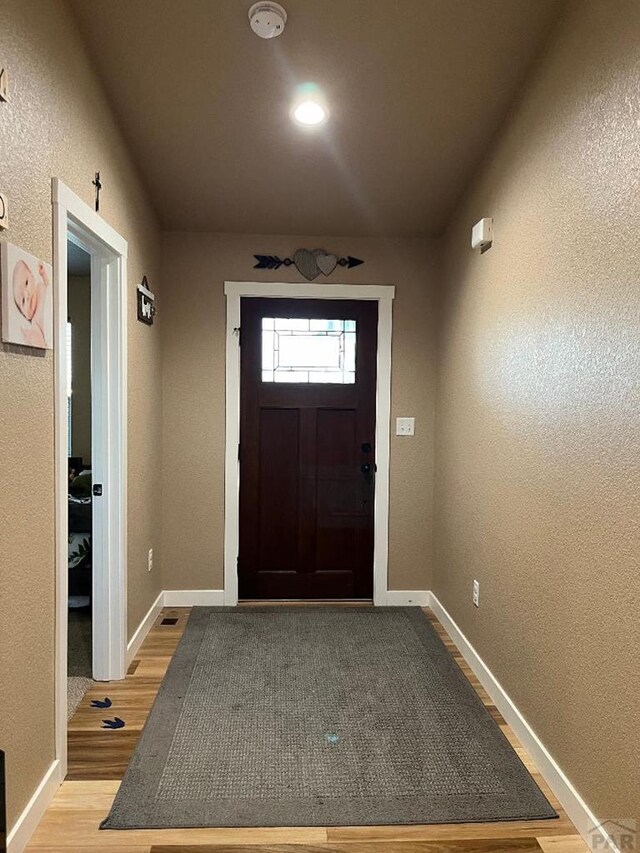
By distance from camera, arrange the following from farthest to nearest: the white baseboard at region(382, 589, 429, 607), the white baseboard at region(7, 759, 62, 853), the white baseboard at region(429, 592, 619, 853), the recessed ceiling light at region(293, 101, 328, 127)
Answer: the white baseboard at region(382, 589, 429, 607), the recessed ceiling light at region(293, 101, 328, 127), the white baseboard at region(429, 592, 619, 853), the white baseboard at region(7, 759, 62, 853)

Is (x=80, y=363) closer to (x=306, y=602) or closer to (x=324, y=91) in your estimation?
(x=306, y=602)

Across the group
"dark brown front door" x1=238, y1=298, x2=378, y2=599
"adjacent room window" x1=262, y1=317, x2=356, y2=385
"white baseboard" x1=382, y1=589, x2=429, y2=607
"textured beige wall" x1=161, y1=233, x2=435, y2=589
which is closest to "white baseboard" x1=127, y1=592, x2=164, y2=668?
"textured beige wall" x1=161, y1=233, x2=435, y2=589

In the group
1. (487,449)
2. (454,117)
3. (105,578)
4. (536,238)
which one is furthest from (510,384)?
(105,578)

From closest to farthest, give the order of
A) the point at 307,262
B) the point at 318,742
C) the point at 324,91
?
the point at 318,742 < the point at 324,91 < the point at 307,262

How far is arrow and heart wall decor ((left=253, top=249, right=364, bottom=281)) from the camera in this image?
3633mm

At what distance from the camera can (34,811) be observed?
5.52ft

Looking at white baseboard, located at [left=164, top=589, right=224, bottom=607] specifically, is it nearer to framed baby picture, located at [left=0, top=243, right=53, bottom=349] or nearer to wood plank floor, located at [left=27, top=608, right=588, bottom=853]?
wood plank floor, located at [left=27, top=608, right=588, bottom=853]

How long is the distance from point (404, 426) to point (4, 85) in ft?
9.22

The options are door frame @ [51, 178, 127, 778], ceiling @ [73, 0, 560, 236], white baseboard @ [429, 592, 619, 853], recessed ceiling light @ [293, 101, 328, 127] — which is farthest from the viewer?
door frame @ [51, 178, 127, 778]

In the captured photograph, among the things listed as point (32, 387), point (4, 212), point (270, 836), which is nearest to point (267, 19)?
point (4, 212)

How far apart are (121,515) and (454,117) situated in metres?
2.40

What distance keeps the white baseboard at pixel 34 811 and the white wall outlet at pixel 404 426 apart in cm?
259

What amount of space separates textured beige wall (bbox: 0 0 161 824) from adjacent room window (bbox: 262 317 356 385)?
166 centimetres

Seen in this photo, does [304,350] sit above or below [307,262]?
below
